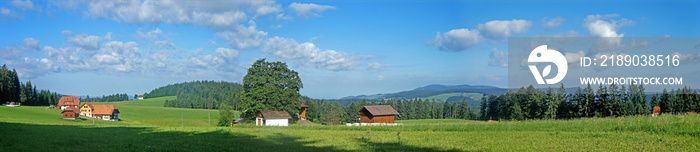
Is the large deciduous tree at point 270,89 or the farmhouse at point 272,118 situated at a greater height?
the large deciduous tree at point 270,89

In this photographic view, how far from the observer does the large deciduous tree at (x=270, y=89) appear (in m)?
43.8

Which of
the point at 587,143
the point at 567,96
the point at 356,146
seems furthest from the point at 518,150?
the point at 567,96

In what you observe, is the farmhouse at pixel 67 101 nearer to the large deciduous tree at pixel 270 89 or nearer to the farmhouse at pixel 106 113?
the farmhouse at pixel 106 113

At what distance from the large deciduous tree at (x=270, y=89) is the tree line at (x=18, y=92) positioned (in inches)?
3280

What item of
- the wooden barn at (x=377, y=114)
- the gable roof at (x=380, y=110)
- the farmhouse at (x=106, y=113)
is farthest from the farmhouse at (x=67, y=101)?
the gable roof at (x=380, y=110)

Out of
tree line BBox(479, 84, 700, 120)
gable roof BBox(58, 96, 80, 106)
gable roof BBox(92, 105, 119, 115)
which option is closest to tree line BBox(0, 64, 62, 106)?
gable roof BBox(58, 96, 80, 106)

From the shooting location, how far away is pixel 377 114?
5584cm

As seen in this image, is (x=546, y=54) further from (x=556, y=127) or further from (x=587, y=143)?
(x=587, y=143)

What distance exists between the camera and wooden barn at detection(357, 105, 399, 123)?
56.0 metres

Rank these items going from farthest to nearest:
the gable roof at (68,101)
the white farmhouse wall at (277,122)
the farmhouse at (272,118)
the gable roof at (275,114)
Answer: the gable roof at (68,101) → the gable roof at (275,114) → the farmhouse at (272,118) → the white farmhouse wall at (277,122)

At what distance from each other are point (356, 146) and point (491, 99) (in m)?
82.0

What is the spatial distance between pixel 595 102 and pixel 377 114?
32644mm

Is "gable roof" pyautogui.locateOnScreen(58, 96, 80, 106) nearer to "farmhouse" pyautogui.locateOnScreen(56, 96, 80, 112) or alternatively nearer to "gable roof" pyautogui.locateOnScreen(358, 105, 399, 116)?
"farmhouse" pyautogui.locateOnScreen(56, 96, 80, 112)

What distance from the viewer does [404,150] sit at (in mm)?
12031
